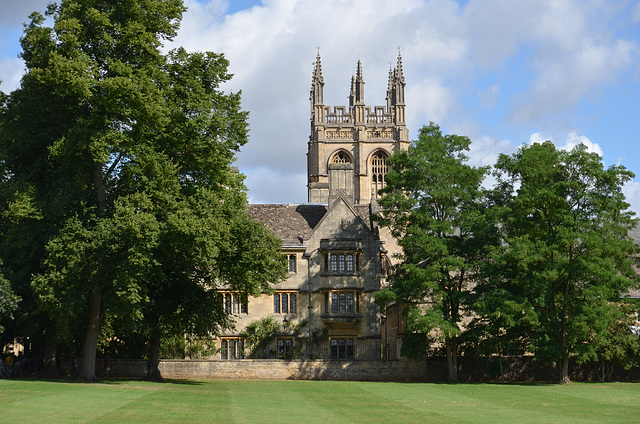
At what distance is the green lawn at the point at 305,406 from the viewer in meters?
18.3

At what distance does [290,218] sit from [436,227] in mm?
11890

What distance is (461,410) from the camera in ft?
71.1

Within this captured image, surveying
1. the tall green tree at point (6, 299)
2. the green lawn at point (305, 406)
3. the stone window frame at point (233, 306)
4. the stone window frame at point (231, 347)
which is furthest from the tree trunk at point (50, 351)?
the stone window frame at point (233, 306)

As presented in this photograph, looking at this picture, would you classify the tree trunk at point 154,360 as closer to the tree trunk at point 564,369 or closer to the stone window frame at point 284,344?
the stone window frame at point 284,344

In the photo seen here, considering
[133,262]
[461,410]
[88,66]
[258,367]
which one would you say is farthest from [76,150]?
[461,410]

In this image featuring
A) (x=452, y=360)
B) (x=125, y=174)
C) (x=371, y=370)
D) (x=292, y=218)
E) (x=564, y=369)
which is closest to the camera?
(x=125, y=174)

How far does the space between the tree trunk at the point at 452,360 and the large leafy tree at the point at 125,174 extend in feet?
34.6

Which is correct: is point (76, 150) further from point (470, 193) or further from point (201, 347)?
point (470, 193)

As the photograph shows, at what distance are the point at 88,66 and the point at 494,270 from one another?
21701 millimetres

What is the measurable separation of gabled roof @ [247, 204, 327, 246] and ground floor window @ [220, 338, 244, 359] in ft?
21.5

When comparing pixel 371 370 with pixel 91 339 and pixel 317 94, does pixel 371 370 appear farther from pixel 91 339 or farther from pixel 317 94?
pixel 317 94

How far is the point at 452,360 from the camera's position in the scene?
137 ft

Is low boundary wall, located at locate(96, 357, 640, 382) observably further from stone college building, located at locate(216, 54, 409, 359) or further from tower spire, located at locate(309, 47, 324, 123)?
tower spire, located at locate(309, 47, 324, 123)

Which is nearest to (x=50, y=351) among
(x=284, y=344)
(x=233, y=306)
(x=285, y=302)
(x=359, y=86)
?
(x=233, y=306)
